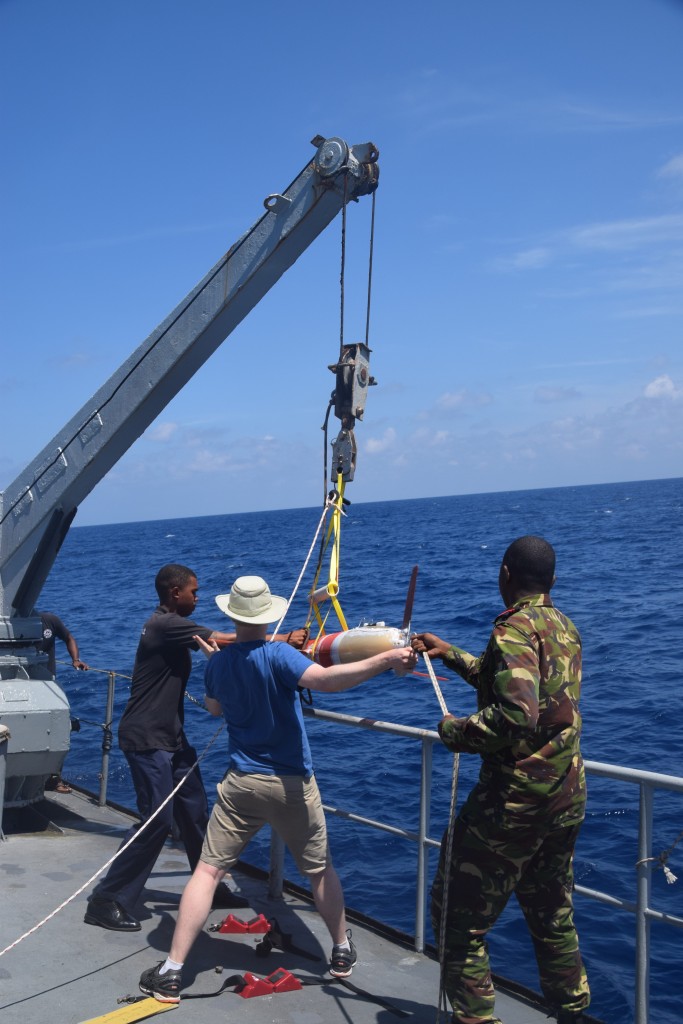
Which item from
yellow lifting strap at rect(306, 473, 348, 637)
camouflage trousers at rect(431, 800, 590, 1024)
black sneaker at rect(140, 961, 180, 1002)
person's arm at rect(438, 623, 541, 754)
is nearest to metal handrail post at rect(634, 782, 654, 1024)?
camouflage trousers at rect(431, 800, 590, 1024)

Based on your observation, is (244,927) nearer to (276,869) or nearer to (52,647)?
(276,869)

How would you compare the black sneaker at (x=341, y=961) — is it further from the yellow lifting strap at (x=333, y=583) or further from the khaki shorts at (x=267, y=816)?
the yellow lifting strap at (x=333, y=583)

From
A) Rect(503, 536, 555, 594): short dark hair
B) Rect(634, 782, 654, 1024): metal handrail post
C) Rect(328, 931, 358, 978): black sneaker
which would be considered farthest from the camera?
Rect(328, 931, 358, 978): black sneaker

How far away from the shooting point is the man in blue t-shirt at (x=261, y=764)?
13.9 feet

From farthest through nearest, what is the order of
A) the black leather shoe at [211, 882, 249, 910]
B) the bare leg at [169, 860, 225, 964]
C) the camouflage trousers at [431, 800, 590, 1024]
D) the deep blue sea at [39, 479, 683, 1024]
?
the deep blue sea at [39, 479, 683, 1024], the black leather shoe at [211, 882, 249, 910], the bare leg at [169, 860, 225, 964], the camouflage trousers at [431, 800, 590, 1024]

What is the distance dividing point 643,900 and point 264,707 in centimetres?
177

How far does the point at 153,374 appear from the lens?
6.73 meters

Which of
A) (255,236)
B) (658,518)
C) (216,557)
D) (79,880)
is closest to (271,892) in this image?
(79,880)

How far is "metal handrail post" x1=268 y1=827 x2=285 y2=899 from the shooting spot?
539 centimetres

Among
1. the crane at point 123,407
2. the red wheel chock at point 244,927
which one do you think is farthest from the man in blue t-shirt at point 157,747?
the crane at point 123,407

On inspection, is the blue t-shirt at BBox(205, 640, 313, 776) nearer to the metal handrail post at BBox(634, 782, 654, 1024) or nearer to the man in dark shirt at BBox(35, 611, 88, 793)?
the metal handrail post at BBox(634, 782, 654, 1024)

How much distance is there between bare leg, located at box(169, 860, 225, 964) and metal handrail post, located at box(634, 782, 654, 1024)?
181 centimetres

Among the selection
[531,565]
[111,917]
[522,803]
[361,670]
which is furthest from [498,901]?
[111,917]

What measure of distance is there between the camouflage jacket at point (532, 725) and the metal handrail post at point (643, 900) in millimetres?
433
